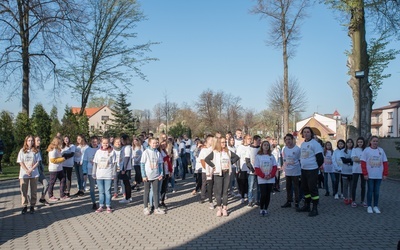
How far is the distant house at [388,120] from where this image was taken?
2746 inches

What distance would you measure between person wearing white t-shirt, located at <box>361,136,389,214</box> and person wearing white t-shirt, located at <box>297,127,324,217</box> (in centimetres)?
128

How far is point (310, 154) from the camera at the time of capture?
8766mm

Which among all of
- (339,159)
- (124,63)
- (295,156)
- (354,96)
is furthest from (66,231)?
(124,63)

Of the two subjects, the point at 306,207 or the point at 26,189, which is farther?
the point at 306,207

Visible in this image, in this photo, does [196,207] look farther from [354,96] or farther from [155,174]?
[354,96]

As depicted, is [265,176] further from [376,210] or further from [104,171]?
[104,171]

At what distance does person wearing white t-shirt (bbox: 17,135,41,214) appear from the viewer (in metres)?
8.99

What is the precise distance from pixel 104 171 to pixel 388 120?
250 feet

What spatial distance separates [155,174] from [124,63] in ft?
73.3

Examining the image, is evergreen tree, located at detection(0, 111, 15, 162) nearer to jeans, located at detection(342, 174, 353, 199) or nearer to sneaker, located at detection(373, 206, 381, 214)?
jeans, located at detection(342, 174, 353, 199)

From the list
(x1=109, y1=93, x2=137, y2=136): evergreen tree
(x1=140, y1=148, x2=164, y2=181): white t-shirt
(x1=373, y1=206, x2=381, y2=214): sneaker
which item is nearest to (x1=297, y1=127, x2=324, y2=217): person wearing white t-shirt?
(x1=373, y1=206, x2=381, y2=214): sneaker

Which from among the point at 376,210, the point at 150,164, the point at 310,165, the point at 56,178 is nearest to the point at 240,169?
the point at 310,165

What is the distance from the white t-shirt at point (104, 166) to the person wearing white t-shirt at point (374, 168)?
6276mm

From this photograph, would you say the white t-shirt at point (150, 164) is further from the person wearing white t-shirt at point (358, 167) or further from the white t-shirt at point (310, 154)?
the person wearing white t-shirt at point (358, 167)
